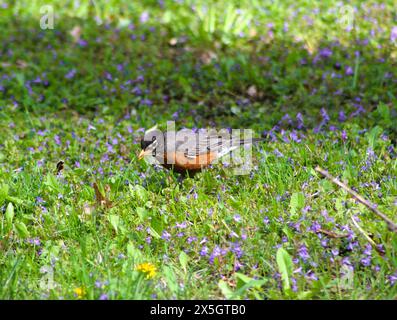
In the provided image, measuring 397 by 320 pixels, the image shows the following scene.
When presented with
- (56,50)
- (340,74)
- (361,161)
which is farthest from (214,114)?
(56,50)

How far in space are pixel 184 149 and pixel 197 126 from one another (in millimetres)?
1419

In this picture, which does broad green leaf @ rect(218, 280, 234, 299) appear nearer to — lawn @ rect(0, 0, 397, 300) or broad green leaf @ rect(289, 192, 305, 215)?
lawn @ rect(0, 0, 397, 300)

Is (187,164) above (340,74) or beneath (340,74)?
beneath

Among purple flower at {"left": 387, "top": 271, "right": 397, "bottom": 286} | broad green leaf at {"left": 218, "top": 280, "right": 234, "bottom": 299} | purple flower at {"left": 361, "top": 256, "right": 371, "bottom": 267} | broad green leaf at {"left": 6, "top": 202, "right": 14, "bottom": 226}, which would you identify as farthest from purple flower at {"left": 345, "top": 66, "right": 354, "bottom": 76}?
broad green leaf at {"left": 6, "top": 202, "right": 14, "bottom": 226}

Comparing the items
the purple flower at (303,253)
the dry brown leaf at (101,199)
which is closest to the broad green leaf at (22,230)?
the dry brown leaf at (101,199)

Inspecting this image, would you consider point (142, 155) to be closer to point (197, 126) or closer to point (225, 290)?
point (197, 126)

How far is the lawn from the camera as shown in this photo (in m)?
4.25

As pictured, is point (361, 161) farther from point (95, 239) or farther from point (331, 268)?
point (95, 239)

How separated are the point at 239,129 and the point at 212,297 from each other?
297cm

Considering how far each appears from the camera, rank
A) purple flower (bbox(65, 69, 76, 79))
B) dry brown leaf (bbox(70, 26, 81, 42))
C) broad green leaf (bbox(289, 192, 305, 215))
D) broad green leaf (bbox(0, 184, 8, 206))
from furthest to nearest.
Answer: dry brown leaf (bbox(70, 26, 81, 42)) < purple flower (bbox(65, 69, 76, 79)) < broad green leaf (bbox(0, 184, 8, 206)) < broad green leaf (bbox(289, 192, 305, 215))

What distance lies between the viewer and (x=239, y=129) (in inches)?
269

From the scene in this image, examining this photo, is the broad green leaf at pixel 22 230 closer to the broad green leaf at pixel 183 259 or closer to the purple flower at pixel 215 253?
the broad green leaf at pixel 183 259

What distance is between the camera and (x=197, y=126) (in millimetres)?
7039

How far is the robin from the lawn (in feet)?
0.48
